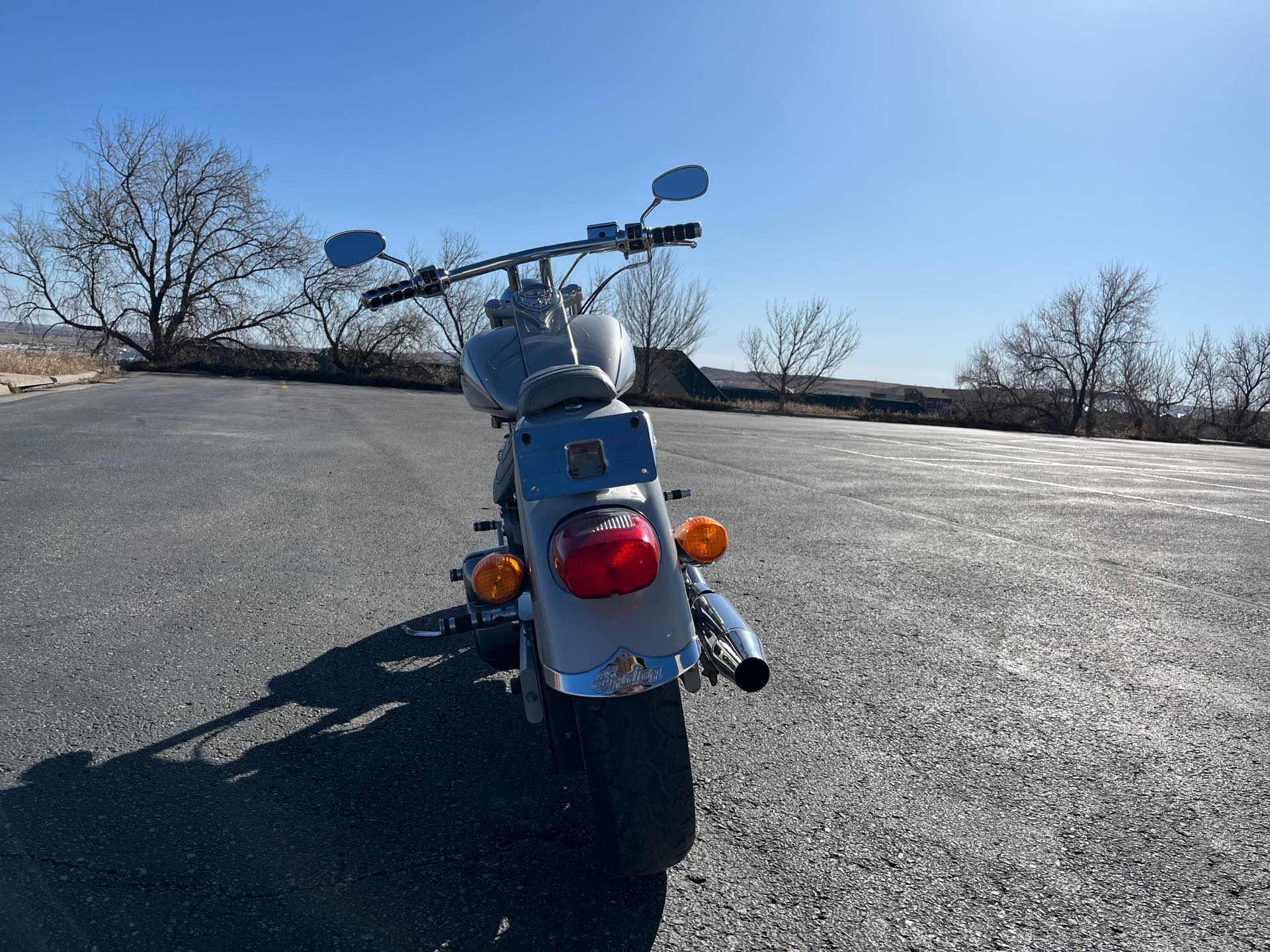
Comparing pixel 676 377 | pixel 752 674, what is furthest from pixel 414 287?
pixel 676 377

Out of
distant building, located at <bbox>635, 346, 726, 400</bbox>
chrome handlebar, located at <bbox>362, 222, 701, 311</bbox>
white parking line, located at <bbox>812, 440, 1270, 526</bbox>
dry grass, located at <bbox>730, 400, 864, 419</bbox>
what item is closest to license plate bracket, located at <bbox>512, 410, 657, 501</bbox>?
chrome handlebar, located at <bbox>362, 222, 701, 311</bbox>

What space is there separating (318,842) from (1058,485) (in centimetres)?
1008

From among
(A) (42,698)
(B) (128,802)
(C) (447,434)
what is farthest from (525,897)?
(C) (447,434)

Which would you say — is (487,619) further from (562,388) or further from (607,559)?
(562,388)

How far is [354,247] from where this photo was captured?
11.3 feet

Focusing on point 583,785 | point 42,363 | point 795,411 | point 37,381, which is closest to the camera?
point 583,785

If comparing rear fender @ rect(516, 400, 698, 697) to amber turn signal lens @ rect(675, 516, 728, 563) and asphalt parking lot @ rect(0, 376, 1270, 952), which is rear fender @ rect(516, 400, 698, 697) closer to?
amber turn signal lens @ rect(675, 516, 728, 563)

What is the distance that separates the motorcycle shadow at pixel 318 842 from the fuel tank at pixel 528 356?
111cm

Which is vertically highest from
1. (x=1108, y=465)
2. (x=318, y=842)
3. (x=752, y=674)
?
(x=752, y=674)

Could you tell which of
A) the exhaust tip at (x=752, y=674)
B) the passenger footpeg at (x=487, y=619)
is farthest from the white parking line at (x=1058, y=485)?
the passenger footpeg at (x=487, y=619)

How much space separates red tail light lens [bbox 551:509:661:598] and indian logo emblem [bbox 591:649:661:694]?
167 mm

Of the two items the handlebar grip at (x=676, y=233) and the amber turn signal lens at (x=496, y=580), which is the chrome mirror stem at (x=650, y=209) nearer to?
the handlebar grip at (x=676, y=233)

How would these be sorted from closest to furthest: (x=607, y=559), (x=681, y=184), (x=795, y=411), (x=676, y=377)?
(x=607, y=559) < (x=681, y=184) < (x=795, y=411) < (x=676, y=377)

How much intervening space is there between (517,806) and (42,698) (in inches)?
75.5
